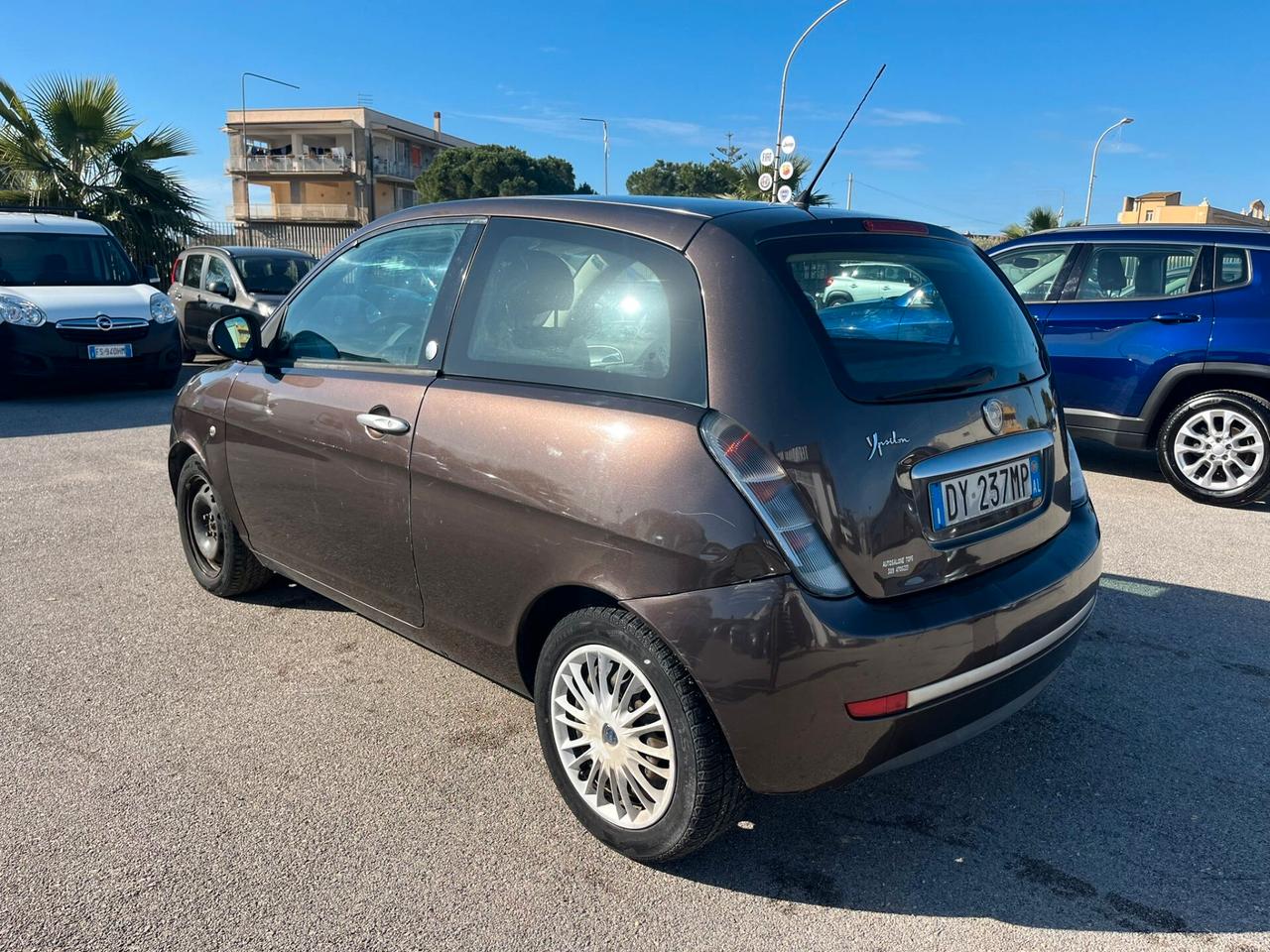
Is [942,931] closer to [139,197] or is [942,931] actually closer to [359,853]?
[359,853]

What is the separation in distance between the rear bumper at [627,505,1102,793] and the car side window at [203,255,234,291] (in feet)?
40.4

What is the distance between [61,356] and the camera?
31.8ft

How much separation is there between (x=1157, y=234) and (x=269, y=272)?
11.0 meters

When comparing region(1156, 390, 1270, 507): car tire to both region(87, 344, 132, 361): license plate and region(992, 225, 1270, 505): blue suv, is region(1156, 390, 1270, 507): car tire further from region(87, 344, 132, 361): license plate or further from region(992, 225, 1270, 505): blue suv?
region(87, 344, 132, 361): license plate

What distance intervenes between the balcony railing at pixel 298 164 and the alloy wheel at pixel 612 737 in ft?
206

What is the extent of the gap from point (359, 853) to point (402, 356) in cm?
152

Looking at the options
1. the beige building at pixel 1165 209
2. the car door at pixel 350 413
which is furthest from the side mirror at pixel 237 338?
the beige building at pixel 1165 209

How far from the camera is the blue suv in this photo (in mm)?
6180

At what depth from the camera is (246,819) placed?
2678 mm

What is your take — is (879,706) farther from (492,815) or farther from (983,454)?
(492,815)

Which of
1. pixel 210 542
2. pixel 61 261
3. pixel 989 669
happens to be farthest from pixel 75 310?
pixel 989 669

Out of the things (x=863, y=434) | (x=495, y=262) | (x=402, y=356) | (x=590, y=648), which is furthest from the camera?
(x=402, y=356)

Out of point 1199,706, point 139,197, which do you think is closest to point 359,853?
point 1199,706

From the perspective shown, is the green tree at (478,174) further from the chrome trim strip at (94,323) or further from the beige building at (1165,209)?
the chrome trim strip at (94,323)
